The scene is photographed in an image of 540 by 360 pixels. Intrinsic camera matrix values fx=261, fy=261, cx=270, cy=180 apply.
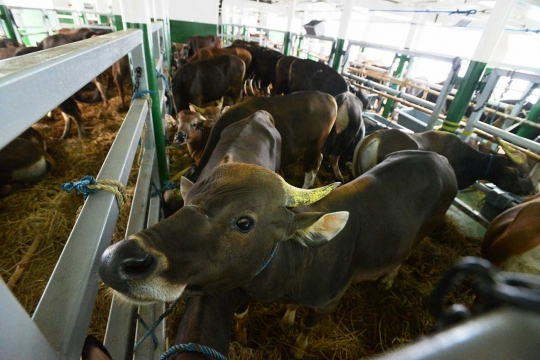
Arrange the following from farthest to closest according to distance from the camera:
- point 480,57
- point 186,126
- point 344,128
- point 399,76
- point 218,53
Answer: point 218,53 < point 399,76 < point 344,128 < point 186,126 < point 480,57

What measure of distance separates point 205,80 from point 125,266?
274 inches

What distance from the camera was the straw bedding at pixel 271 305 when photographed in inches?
91.8

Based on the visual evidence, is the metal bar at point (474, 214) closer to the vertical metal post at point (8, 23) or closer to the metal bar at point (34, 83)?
the metal bar at point (34, 83)

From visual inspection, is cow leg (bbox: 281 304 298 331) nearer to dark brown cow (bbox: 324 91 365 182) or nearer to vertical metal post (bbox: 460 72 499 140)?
dark brown cow (bbox: 324 91 365 182)

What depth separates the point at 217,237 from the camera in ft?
4.58

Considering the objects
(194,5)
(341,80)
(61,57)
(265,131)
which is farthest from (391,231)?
(194,5)

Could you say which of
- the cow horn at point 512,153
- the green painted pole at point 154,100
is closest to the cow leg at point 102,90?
the green painted pole at point 154,100

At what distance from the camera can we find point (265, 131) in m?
3.61

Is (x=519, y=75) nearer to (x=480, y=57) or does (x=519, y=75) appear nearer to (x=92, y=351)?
(x=480, y=57)

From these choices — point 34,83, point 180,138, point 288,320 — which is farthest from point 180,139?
point 34,83

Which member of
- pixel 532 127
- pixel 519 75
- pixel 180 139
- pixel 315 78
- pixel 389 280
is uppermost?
pixel 519 75

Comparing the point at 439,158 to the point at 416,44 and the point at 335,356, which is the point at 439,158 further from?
the point at 416,44

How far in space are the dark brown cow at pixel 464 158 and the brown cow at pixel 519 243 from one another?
1.55 metres

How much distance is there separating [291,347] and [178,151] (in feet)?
13.8
